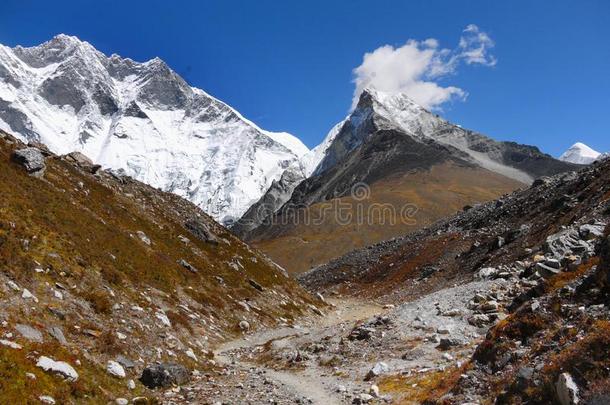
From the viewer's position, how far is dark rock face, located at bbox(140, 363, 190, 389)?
20014mm

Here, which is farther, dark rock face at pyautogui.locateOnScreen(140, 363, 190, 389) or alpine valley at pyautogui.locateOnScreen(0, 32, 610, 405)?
dark rock face at pyautogui.locateOnScreen(140, 363, 190, 389)

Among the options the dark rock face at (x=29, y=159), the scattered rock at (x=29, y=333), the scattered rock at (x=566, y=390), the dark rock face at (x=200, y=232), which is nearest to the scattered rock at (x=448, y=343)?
the scattered rock at (x=566, y=390)

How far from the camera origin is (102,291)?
26.6 metres

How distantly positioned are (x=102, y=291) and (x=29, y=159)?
19.7 meters

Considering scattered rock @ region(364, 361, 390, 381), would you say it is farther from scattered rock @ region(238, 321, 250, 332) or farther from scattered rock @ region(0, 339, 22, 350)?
scattered rock @ region(238, 321, 250, 332)

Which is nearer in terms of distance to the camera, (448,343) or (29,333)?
(29,333)

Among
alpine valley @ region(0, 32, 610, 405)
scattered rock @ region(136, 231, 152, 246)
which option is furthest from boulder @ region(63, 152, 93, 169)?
scattered rock @ region(136, 231, 152, 246)

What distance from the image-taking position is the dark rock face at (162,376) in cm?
2001

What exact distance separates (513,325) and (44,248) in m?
23.8

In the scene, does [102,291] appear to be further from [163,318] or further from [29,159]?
[29,159]

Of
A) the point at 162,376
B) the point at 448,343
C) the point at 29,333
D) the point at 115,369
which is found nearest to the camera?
the point at 29,333

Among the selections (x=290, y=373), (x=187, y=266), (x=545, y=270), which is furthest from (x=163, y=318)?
(x=545, y=270)

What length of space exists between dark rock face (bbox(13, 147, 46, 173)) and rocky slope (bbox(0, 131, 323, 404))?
0.10m

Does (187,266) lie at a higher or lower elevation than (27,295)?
higher
